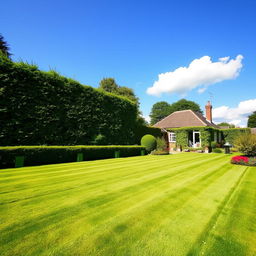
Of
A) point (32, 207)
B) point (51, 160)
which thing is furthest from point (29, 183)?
point (51, 160)

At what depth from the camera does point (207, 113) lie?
29.2 meters

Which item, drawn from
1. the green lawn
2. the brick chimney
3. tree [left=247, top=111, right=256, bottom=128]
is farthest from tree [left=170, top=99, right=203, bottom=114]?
the green lawn

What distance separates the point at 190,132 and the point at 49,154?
21.2m

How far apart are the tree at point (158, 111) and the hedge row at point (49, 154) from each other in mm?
47441

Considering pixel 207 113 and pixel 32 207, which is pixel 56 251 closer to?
pixel 32 207

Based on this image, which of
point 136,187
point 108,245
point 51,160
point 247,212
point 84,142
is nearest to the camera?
point 108,245

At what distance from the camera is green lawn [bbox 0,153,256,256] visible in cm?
204

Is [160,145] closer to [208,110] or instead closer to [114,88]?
[208,110]

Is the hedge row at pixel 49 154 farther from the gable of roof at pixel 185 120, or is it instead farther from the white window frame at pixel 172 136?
the gable of roof at pixel 185 120

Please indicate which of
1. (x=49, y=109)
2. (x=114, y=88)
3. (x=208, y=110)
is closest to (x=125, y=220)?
(x=49, y=109)

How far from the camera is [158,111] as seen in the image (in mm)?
58938

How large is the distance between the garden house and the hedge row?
47.0 ft

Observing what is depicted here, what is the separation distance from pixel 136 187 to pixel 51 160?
6.95 m

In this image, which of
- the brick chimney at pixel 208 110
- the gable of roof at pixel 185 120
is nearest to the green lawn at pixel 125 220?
the gable of roof at pixel 185 120
